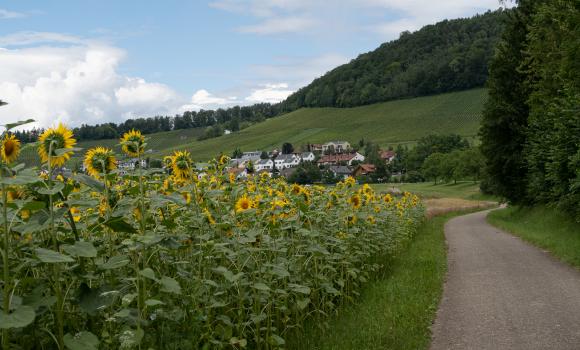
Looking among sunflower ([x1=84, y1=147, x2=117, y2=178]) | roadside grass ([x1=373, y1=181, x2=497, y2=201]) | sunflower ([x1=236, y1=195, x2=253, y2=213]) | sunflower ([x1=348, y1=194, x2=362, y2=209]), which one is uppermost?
sunflower ([x1=84, y1=147, x2=117, y2=178])

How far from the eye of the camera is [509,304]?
8.22 m

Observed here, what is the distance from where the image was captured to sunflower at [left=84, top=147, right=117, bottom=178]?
3770 mm

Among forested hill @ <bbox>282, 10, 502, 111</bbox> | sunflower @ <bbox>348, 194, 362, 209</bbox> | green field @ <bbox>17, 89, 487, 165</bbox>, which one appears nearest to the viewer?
sunflower @ <bbox>348, 194, 362, 209</bbox>

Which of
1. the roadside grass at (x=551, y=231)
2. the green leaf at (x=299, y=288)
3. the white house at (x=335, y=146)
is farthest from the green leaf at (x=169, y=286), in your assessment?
the white house at (x=335, y=146)

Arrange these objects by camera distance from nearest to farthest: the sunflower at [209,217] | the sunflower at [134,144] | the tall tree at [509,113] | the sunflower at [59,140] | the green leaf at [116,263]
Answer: the green leaf at [116,263]
the sunflower at [59,140]
the sunflower at [134,144]
the sunflower at [209,217]
the tall tree at [509,113]

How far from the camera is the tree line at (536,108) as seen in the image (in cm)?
1605

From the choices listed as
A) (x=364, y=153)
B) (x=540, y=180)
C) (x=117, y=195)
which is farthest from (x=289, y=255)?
(x=364, y=153)

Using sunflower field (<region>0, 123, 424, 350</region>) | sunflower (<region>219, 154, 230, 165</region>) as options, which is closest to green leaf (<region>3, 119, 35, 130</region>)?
sunflower field (<region>0, 123, 424, 350</region>)

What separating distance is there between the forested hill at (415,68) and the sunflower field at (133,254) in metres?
120

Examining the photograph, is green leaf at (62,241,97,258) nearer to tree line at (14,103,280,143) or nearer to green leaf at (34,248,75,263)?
green leaf at (34,248,75,263)

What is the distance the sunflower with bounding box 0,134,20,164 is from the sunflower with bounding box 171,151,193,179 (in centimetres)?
157

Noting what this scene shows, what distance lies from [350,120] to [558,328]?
121696mm

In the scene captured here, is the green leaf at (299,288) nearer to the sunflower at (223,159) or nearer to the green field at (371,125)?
the sunflower at (223,159)

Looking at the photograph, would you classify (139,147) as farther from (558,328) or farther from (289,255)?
(558,328)
